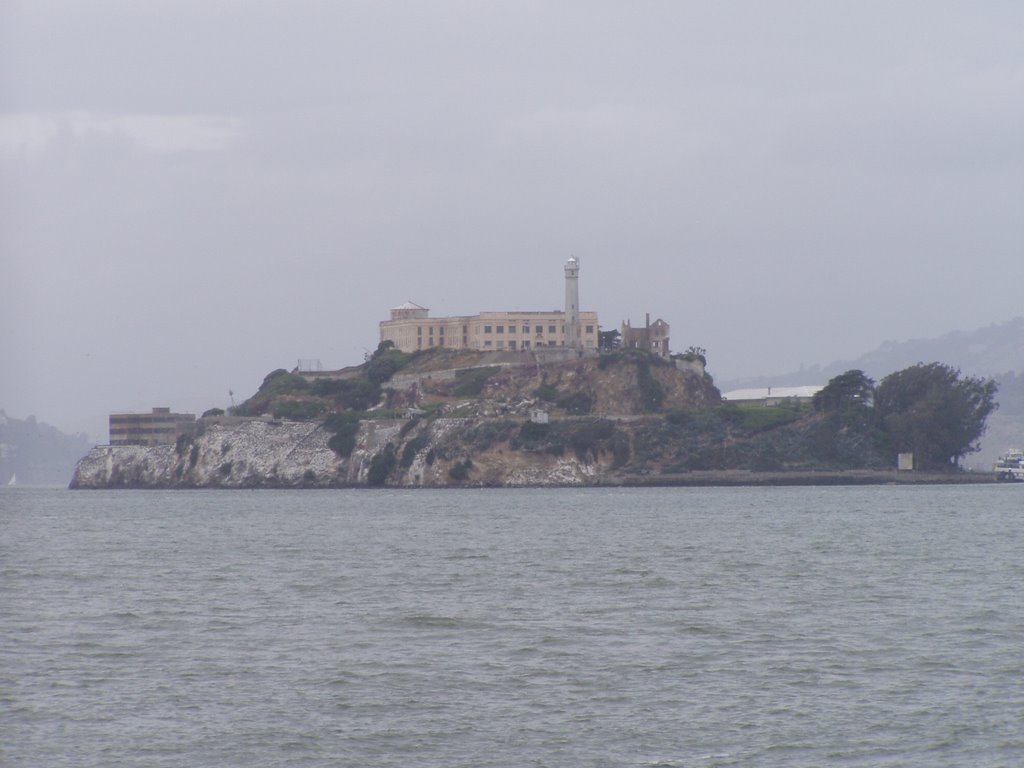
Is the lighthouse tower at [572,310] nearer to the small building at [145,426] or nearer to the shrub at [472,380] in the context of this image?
the shrub at [472,380]

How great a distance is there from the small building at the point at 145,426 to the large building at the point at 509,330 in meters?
27.8

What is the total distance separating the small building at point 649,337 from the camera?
148625mm

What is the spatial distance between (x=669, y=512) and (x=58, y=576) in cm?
4275

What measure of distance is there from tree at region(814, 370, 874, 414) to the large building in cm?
2400

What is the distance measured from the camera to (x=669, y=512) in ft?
257

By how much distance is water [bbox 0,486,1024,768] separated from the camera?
61.7 ft

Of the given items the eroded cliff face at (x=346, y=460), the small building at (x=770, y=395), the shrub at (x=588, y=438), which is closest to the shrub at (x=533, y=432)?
the eroded cliff face at (x=346, y=460)

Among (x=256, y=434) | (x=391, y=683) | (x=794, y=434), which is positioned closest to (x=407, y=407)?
(x=256, y=434)

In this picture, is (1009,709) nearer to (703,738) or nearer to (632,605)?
(703,738)

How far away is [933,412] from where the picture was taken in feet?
420

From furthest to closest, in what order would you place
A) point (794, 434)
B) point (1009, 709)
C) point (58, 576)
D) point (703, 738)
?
point (794, 434) → point (58, 576) → point (1009, 709) → point (703, 738)

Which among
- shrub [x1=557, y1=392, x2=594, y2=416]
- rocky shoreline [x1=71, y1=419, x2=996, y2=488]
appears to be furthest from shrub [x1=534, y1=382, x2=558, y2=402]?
rocky shoreline [x1=71, y1=419, x2=996, y2=488]

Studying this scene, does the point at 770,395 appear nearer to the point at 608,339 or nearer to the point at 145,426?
the point at 608,339

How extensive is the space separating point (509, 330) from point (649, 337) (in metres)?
15.2
